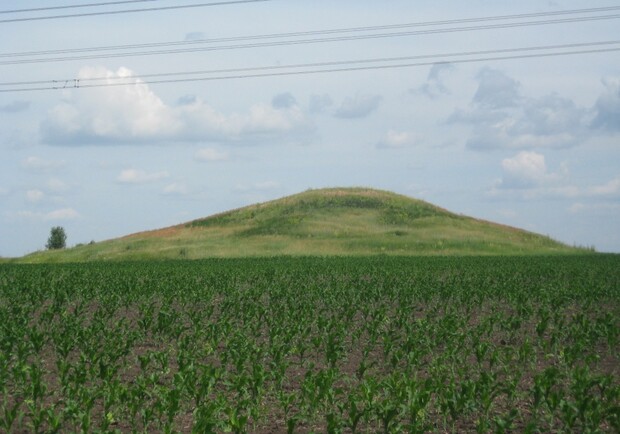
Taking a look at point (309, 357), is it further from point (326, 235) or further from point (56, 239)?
point (56, 239)

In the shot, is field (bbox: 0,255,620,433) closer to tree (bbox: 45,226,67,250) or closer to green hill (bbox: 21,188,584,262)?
green hill (bbox: 21,188,584,262)

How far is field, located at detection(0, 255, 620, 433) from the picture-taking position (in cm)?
1232

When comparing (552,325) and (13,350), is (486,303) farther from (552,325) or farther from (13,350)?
(13,350)

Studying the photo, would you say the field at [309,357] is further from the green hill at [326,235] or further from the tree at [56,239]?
the tree at [56,239]

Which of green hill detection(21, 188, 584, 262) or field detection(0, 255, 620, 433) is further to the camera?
green hill detection(21, 188, 584, 262)

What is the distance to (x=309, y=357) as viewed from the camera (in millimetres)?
18234

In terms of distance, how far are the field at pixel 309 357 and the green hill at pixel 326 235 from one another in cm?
2849

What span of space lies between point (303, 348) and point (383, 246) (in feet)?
164

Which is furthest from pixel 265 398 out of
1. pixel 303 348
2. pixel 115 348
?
pixel 115 348

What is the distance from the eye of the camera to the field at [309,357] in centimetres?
1232

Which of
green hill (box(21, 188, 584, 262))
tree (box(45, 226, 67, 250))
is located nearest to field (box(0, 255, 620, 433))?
green hill (box(21, 188, 584, 262))

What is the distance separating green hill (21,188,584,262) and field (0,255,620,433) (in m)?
28.5

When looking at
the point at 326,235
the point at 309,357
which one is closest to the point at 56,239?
the point at 326,235

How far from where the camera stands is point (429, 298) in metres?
27.1
